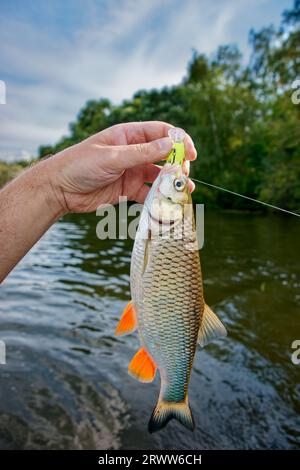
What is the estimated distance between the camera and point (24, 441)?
14.3 feet

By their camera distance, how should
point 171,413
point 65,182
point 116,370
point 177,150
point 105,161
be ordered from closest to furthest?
1. point 177,150
2. point 171,413
3. point 105,161
4. point 65,182
5. point 116,370

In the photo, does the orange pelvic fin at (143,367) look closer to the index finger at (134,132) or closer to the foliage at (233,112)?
the index finger at (134,132)

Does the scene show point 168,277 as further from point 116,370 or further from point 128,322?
point 116,370

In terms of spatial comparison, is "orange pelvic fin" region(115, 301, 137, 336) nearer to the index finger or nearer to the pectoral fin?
the pectoral fin

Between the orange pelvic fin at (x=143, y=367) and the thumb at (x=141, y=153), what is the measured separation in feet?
3.99

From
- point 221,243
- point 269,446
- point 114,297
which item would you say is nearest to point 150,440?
point 269,446

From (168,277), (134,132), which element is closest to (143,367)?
(168,277)

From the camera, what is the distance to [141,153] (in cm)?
260

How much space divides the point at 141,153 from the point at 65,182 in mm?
670

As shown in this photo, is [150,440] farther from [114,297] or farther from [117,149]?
[114,297]

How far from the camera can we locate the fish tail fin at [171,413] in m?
2.55

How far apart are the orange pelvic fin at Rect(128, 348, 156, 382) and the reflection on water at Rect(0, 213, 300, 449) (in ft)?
7.55

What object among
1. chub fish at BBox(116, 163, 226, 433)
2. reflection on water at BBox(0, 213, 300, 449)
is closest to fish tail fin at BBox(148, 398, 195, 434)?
chub fish at BBox(116, 163, 226, 433)

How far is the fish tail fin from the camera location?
2550mm
